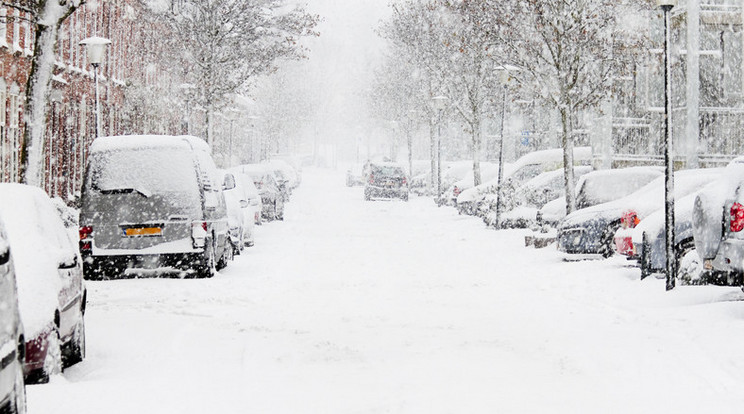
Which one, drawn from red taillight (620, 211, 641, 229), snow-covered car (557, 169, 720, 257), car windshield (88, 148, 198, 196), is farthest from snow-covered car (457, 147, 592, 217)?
car windshield (88, 148, 198, 196)

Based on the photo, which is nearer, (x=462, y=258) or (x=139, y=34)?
(x=462, y=258)

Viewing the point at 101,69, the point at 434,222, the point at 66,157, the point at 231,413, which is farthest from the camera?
the point at 101,69

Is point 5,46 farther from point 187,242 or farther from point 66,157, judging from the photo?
point 187,242

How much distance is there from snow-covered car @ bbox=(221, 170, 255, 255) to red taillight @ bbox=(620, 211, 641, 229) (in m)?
5.80

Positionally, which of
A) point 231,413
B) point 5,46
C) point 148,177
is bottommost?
point 231,413

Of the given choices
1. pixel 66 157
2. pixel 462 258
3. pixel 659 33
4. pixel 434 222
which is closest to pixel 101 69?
pixel 66 157

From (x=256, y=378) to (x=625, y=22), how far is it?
19.7 meters

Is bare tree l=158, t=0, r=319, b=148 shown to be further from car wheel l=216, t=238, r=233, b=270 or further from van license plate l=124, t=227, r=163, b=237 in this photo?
van license plate l=124, t=227, r=163, b=237

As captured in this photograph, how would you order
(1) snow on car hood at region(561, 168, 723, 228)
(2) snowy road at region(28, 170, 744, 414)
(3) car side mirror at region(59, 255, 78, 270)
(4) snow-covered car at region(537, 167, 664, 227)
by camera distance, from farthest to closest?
(4) snow-covered car at region(537, 167, 664, 227) < (1) snow on car hood at region(561, 168, 723, 228) < (3) car side mirror at region(59, 255, 78, 270) < (2) snowy road at region(28, 170, 744, 414)

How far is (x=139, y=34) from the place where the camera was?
43.6 metres

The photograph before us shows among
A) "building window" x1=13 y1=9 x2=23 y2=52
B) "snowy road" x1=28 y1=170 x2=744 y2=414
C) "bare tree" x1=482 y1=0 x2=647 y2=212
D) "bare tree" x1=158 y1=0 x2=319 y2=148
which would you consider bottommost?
"snowy road" x1=28 y1=170 x2=744 y2=414

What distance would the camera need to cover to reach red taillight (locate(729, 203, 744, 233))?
9945 millimetres

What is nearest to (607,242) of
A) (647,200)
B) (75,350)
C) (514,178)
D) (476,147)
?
(647,200)

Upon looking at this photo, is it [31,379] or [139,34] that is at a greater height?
[139,34]
